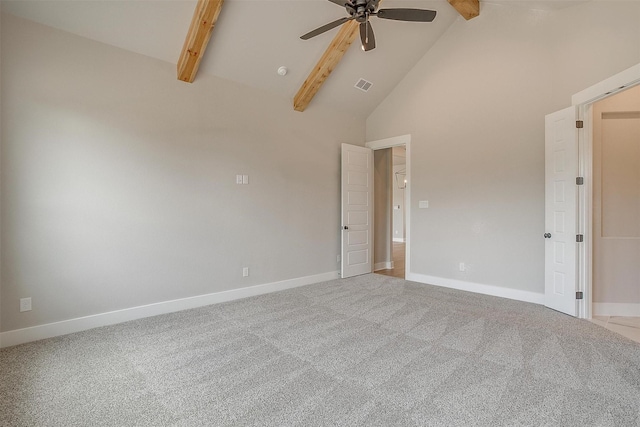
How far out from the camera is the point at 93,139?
2994 millimetres

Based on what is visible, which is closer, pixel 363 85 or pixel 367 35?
pixel 367 35

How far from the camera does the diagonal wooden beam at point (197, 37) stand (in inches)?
115

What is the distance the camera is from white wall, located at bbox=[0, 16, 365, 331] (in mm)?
2683

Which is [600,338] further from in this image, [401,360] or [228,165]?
[228,165]

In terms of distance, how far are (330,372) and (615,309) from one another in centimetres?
363

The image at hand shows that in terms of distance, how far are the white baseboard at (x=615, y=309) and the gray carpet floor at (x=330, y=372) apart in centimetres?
61

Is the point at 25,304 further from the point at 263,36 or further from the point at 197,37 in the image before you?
the point at 263,36

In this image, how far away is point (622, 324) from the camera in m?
3.14

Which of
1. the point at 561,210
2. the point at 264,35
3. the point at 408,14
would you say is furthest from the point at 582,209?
the point at 264,35

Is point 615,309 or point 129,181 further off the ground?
point 129,181

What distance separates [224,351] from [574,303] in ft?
12.3

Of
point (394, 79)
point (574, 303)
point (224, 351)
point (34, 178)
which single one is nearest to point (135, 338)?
point (224, 351)

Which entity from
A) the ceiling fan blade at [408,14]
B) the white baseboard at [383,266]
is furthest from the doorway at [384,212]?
the ceiling fan blade at [408,14]

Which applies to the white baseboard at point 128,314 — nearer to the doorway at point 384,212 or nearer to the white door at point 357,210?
the white door at point 357,210
